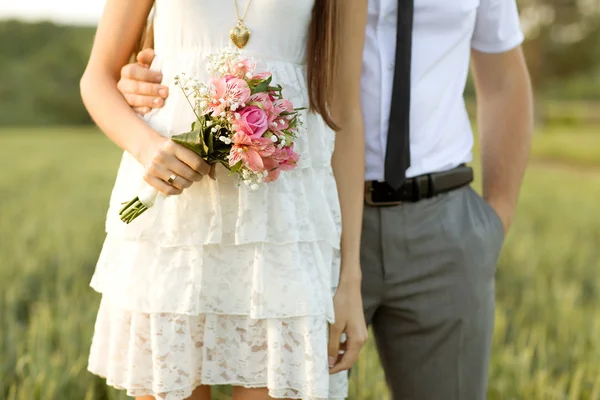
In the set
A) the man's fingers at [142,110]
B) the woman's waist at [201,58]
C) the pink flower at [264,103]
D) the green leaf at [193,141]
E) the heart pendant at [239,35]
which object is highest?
the heart pendant at [239,35]

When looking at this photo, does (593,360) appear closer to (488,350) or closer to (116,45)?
(488,350)

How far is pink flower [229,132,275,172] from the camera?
161 cm

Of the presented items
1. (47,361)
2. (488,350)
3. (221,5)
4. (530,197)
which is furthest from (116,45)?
(530,197)

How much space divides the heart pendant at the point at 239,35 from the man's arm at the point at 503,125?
978 mm

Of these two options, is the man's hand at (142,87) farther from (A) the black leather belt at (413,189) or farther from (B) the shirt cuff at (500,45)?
Answer: (B) the shirt cuff at (500,45)

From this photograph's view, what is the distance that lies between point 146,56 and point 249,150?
0.49 m

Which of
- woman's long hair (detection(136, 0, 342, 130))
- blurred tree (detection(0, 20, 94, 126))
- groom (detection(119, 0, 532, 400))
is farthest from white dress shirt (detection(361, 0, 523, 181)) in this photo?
blurred tree (detection(0, 20, 94, 126))

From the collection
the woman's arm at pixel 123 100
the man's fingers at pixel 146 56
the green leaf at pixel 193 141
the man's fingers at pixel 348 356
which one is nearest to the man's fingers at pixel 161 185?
the woman's arm at pixel 123 100

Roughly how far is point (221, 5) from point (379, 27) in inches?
21.8

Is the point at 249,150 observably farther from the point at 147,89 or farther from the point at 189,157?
the point at 147,89

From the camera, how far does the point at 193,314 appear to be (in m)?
1.76

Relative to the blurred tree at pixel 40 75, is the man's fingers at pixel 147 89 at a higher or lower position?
lower

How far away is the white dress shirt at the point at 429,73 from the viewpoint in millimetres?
2170

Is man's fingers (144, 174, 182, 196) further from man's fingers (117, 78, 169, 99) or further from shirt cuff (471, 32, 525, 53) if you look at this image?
shirt cuff (471, 32, 525, 53)
